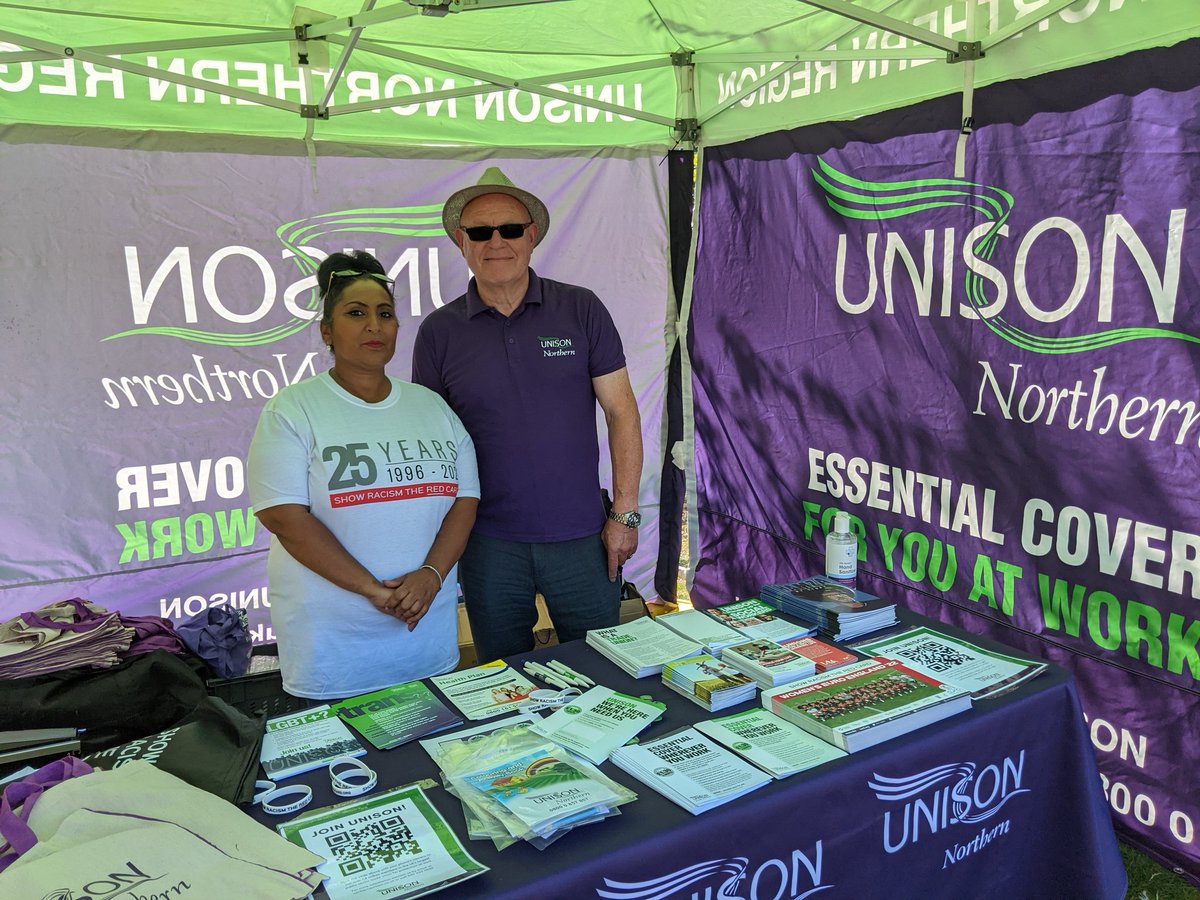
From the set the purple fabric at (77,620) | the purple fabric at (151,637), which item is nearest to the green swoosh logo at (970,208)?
the purple fabric at (151,637)

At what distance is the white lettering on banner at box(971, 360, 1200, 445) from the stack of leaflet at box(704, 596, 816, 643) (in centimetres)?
102

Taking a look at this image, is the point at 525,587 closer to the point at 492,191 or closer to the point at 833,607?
the point at 833,607

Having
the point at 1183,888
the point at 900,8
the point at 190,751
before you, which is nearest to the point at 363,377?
the point at 190,751

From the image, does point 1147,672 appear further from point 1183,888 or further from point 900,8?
point 900,8

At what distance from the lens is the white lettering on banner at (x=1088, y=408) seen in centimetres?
200

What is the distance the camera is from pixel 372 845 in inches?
43.0

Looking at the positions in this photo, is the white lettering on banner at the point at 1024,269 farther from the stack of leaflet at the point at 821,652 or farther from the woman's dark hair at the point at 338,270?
the woman's dark hair at the point at 338,270

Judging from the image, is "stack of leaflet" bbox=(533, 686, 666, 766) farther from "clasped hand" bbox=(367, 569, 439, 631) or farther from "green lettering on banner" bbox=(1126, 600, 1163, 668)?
"green lettering on banner" bbox=(1126, 600, 1163, 668)

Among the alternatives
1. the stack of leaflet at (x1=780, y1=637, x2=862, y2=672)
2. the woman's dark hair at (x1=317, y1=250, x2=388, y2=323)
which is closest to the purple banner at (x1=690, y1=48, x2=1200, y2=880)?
the stack of leaflet at (x1=780, y1=637, x2=862, y2=672)

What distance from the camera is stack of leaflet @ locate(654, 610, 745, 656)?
5.62 feet

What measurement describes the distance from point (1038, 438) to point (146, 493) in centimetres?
307

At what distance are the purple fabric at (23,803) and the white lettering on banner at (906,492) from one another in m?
2.33

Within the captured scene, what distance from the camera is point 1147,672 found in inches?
83.6

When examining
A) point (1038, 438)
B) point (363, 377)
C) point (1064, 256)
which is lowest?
point (1038, 438)
